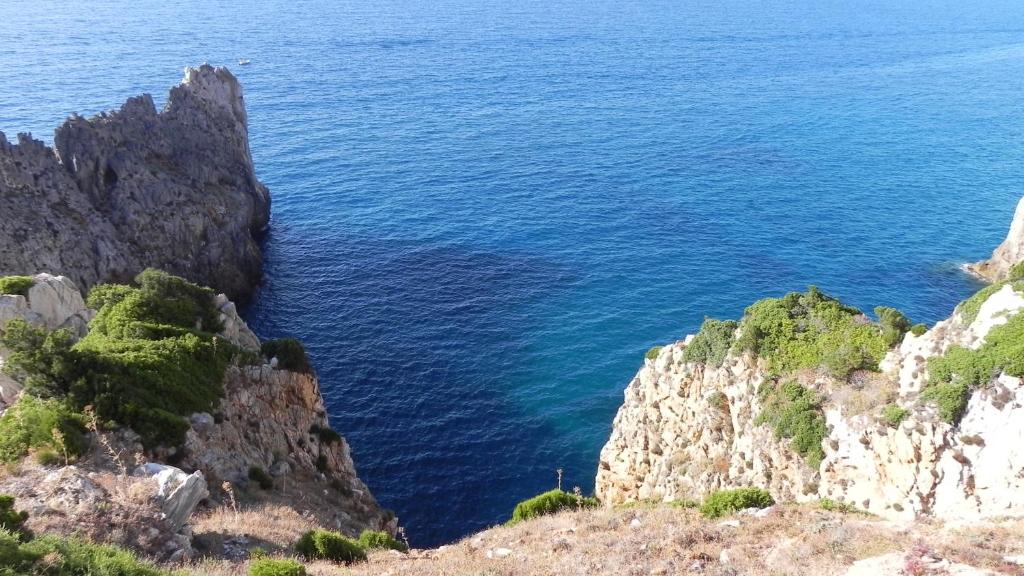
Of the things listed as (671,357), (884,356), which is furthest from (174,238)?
(884,356)

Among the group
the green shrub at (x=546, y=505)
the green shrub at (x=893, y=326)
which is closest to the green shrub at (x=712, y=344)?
the green shrub at (x=893, y=326)

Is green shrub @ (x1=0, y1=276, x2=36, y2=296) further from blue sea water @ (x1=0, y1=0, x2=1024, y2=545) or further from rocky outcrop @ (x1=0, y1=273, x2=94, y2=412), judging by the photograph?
blue sea water @ (x1=0, y1=0, x2=1024, y2=545)

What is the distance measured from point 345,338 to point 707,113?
96127mm

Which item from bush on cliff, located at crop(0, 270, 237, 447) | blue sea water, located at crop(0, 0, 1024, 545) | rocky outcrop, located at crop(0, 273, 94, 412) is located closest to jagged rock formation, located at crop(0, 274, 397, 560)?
rocky outcrop, located at crop(0, 273, 94, 412)

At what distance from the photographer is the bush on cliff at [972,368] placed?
2959 centimetres

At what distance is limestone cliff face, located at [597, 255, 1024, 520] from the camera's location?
2919cm

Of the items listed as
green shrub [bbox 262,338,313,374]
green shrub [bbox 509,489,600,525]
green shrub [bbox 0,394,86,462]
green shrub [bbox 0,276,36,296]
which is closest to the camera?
green shrub [bbox 0,394,86,462]

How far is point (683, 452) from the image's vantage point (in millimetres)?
44719

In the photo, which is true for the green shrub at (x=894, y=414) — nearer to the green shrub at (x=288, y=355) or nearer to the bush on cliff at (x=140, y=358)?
the bush on cliff at (x=140, y=358)

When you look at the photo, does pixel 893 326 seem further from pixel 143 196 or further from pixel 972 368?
pixel 143 196

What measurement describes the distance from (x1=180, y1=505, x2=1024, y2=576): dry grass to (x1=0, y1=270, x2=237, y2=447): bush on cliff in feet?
28.3

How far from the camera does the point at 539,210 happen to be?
102000mm

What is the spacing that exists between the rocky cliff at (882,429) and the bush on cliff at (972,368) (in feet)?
0.19

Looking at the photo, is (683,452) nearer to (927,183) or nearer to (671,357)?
(671,357)
